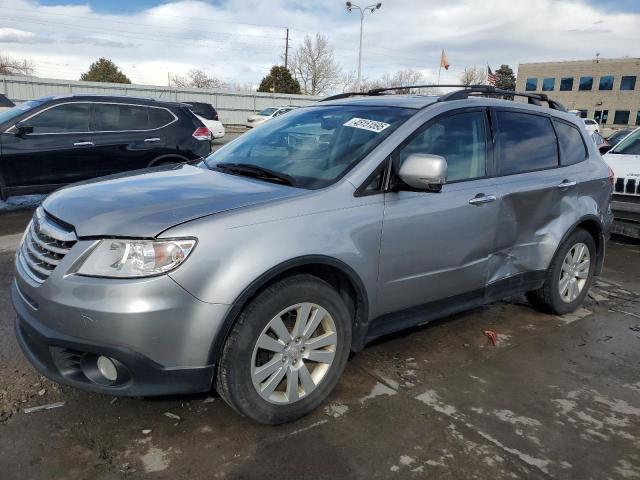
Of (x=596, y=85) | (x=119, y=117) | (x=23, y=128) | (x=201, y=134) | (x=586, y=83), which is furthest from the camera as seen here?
(x=586, y=83)

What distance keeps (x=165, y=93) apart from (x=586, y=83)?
5082 cm

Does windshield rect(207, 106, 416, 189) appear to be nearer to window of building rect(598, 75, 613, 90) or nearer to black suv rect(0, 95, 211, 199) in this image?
black suv rect(0, 95, 211, 199)

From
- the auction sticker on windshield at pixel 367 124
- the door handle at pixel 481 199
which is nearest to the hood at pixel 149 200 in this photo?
the auction sticker on windshield at pixel 367 124

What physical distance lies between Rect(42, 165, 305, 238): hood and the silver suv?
0.04ft

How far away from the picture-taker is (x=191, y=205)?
8.55ft

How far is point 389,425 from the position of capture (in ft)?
9.46

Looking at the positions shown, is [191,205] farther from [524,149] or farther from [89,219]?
[524,149]

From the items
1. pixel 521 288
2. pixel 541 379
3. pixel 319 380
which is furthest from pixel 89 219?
pixel 521 288

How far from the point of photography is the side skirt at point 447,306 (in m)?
3.26

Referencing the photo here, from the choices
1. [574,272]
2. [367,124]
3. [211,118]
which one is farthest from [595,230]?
[211,118]

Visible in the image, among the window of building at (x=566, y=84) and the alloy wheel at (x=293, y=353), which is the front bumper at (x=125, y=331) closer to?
the alloy wheel at (x=293, y=353)

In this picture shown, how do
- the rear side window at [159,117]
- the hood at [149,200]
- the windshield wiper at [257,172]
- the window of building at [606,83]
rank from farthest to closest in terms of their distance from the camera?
the window of building at [606,83] → the rear side window at [159,117] → the windshield wiper at [257,172] → the hood at [149,200]

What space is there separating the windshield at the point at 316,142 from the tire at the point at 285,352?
0.65m

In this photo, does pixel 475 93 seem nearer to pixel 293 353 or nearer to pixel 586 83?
pixel 293 353
